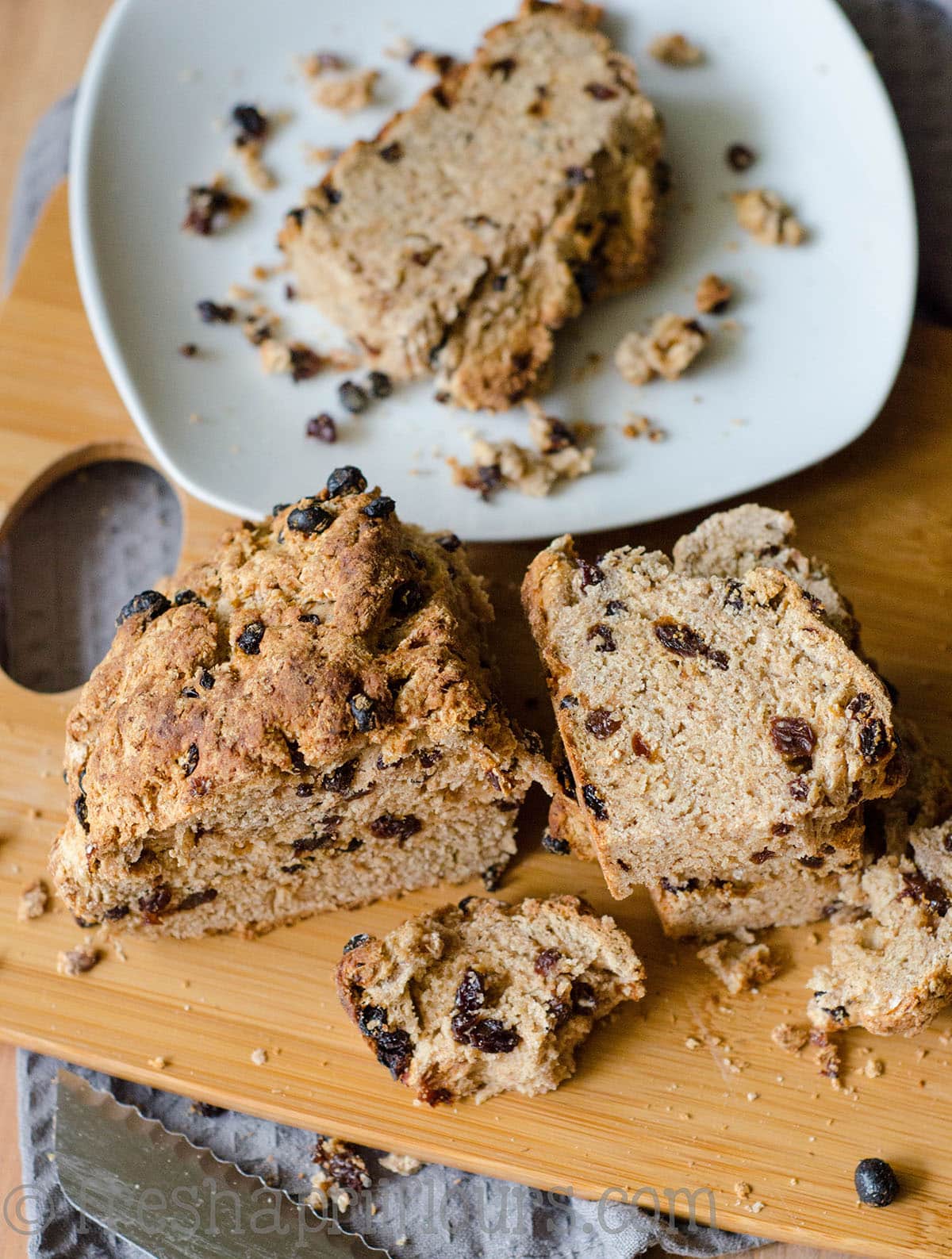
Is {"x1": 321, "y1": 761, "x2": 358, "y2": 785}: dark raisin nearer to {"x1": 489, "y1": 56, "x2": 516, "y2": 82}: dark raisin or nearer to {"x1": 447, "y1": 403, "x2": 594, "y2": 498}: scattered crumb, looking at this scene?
{"x1": 447, "y1": 403, "x2": 594, "y2": 498}: scattered crumb

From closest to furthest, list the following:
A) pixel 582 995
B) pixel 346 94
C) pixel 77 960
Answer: pixel 582 995
pixel 77 960
pixel 346 94

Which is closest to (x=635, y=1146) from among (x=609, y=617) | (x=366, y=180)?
(x=609, y=617)

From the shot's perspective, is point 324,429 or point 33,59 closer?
point 324,429

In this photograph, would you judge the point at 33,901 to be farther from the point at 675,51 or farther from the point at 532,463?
the point at 675,51

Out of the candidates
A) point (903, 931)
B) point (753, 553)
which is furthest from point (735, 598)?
point (903, 931)

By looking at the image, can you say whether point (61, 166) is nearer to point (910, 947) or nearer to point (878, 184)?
point (878, 184)

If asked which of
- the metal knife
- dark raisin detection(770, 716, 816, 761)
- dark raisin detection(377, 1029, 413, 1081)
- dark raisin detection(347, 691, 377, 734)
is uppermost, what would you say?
dark raisin detection(347, 691, 377, 734)

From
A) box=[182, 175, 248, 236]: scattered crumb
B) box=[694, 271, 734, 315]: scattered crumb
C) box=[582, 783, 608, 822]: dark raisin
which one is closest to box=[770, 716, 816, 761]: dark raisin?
box=[582, 783, 608, 822]: dark raisin
